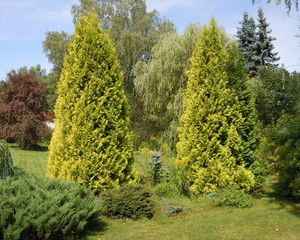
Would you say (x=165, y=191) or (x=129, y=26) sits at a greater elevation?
(x=129, y=26)

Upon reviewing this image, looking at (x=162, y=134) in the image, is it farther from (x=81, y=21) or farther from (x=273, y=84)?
(x=81, y=21)

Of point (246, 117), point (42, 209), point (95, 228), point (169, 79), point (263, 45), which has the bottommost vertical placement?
point (95, 228)

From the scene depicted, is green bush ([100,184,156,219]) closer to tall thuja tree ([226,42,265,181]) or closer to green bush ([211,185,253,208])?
green bush ([211,185,253,208])

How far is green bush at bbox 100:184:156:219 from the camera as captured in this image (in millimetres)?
5496

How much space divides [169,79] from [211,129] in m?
8.07

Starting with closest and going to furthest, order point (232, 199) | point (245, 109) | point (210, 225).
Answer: point (210, 225), point (232, 199), point (245, 109)

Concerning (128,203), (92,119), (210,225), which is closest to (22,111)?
(92,119)

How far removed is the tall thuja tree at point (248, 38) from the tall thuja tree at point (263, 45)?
382mm

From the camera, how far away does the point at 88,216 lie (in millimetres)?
4582

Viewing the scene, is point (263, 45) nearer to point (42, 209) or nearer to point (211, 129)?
point (211, 129)

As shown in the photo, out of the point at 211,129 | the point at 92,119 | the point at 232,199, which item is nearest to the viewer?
the point at 92,119

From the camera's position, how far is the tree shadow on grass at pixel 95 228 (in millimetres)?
4738

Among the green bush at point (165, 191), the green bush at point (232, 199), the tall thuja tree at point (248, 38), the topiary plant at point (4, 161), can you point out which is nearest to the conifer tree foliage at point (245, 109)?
the green bush at point (232, 199)

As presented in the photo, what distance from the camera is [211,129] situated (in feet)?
23.5
